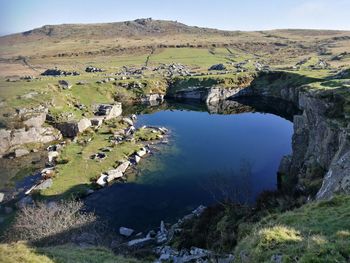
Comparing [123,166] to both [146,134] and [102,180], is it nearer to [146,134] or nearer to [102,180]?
[102,180]

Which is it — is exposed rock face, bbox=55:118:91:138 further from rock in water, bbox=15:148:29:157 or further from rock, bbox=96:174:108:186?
rock, bbox=96:174:108:186

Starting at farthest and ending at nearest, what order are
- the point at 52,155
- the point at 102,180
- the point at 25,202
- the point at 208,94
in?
the point at 208,94 → the point at 52,155 → the point at 102,180 → the point at 25,202

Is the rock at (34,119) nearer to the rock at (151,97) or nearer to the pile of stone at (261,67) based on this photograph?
the rock at (151,97)

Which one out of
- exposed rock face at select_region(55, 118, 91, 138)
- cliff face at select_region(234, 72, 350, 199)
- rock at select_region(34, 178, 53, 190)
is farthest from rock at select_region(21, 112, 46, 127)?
cliff face at select_region(234, 72, 350, 199)

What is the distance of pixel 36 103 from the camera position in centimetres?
9050

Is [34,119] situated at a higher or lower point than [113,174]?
higher

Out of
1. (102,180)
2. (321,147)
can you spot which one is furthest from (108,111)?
(321,147)

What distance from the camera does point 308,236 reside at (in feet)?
67.2

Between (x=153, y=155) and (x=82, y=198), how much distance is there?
20647mm

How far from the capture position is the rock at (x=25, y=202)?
51.6 metres

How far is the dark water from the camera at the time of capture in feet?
171

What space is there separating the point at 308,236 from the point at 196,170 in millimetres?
45432

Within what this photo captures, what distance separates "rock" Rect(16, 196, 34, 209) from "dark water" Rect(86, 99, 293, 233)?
789cm

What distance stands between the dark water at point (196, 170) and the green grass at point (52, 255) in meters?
17.9
